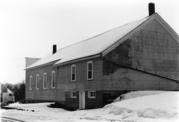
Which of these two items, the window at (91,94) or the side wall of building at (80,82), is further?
the window at (91,94)

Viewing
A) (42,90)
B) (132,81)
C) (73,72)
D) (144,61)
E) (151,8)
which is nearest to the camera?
(132,81)

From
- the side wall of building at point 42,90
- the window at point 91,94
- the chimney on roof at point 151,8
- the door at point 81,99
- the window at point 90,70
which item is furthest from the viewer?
the side wall of building at point 42,90

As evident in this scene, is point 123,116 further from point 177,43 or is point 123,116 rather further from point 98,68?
point 177,43

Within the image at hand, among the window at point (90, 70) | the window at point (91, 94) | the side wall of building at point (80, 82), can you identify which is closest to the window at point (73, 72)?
the side wall of building at point (80, 82)

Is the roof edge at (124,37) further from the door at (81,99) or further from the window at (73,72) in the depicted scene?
the window at (73,72)

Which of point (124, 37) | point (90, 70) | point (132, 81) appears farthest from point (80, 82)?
point (124, 37)

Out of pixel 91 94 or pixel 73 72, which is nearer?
pixel 91 94

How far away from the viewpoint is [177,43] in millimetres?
32469

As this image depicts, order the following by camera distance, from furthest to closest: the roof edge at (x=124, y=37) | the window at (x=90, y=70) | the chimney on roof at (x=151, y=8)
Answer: the chimney on roof at (x=151, y=8) → the window at (x=90, y=70) → the roof edge at (x=124, y=37)

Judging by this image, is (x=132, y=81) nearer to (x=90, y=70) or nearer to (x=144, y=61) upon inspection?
(x=144, y=61)

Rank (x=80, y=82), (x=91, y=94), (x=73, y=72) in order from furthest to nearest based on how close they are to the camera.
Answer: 1. (x=73, y=72)
2. (x=80, y=82)
3. (x=91, y=94)

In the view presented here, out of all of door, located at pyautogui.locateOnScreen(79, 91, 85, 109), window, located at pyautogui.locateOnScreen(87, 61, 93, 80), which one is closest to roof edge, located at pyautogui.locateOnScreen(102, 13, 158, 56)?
window, located at pyautogui.locateOnScreen(87, 61, 93, 80)

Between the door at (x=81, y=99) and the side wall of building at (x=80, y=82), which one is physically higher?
the side wall of building at (x=80, y=82)

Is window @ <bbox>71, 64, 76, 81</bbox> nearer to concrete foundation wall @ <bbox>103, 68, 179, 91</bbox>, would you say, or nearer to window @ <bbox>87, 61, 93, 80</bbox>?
window @ <bbox>87, 61, 93, 80</bbox>
